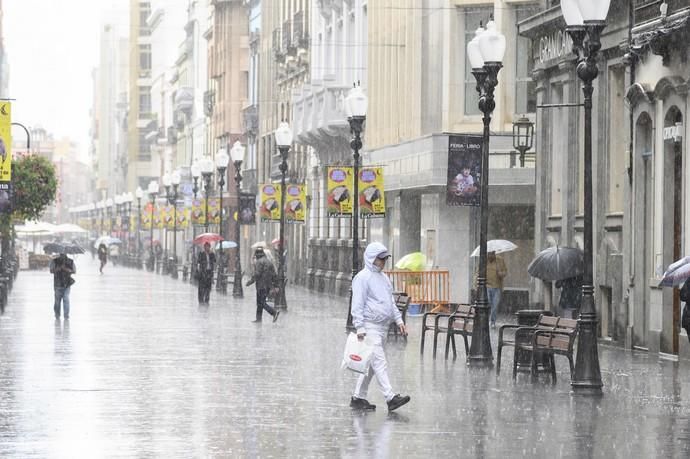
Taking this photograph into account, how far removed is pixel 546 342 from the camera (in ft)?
75.7

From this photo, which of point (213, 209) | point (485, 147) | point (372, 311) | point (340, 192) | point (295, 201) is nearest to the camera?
point (372, 311)

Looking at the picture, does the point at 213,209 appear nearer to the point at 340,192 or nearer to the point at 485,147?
the point at 340,192

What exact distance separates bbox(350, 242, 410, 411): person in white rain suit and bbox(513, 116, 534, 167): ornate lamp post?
22609 mm

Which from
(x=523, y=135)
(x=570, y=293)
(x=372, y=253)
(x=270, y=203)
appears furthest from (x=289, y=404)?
(x=270, y=203)

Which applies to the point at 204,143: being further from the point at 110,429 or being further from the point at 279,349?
the point at 110,429

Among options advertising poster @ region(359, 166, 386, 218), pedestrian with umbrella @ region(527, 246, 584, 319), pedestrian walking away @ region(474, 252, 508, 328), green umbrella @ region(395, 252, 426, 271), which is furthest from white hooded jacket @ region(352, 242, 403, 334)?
advertising poster @ region(359, 166, 386, 218)

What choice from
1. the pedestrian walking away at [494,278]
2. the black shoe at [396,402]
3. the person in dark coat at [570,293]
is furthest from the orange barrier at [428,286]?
the black shoe at [396,402]

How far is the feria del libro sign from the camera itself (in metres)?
33.8

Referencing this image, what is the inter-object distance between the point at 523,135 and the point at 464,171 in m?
5.18

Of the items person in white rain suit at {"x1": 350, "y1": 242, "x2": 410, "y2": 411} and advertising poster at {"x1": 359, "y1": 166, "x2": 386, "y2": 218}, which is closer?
person in white rain suit at {"x1": 350, "y1": 242, "x2": 410, "y2": 411}

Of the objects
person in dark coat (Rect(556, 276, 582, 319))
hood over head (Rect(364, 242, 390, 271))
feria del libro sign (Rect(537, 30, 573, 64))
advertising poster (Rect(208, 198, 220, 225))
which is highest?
feria del libro sign (Rect(537, 30, 573, 64))

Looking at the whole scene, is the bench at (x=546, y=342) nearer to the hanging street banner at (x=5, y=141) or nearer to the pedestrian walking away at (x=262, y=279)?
the pedestrian walking away at (x=262, y=279)

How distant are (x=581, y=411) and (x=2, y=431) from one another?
5.99 meters

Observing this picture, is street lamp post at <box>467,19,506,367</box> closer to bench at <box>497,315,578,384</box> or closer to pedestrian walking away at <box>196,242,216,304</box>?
bench at <box>497,315,578,384</box>
